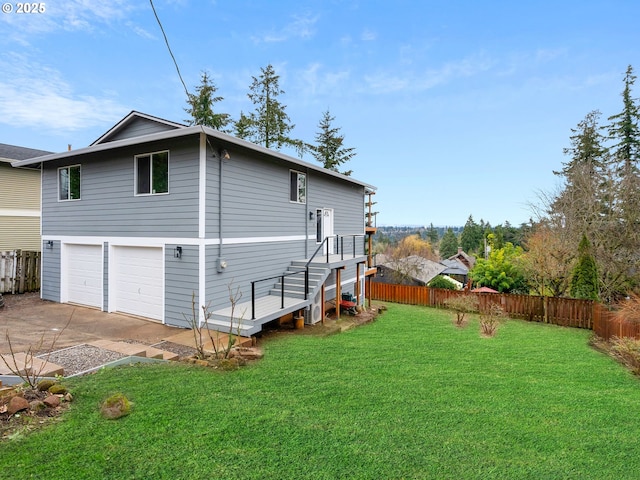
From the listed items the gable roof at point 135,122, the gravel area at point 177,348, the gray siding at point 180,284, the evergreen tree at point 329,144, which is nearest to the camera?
the gravel area at point 177,348

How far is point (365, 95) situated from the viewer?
20766mm

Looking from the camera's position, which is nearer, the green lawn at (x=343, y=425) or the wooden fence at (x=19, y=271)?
the green lawn at (x=343, y=425)

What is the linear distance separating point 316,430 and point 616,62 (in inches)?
1149

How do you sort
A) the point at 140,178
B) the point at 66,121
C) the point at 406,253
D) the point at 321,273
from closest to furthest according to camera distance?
1. the point at 140,178
2. the point at 321,273
3. the point at 66,121
4. the point at 406,253

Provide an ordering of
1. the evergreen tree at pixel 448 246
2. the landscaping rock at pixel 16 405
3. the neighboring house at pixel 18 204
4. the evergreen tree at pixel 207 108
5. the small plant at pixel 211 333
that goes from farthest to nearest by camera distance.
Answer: the evergreen tree at pixel 448 246
the evergreen tree at pixel 207 108
the neighboring house at pixel 18 204
the small plant at pixel 211 333
the landscaping rock at pixel 16 405

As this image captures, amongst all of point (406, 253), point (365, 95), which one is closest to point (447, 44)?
point (365, 95)

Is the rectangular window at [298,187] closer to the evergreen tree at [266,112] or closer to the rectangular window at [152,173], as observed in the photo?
the rectangular window at [152,173]

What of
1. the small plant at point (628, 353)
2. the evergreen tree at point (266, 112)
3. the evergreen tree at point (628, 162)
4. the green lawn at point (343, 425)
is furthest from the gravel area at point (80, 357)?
the evergreen tree at point (628, 162)

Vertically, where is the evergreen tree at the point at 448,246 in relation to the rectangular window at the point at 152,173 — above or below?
below

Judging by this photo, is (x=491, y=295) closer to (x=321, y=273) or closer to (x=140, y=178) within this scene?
(x=321, y=273)

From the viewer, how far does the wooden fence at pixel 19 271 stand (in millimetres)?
12102

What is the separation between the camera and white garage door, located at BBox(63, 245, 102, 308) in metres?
10.3

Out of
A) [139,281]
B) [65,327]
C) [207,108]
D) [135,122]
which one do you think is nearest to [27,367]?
[65,327]

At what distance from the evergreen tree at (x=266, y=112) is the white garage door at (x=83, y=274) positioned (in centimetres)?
1593
